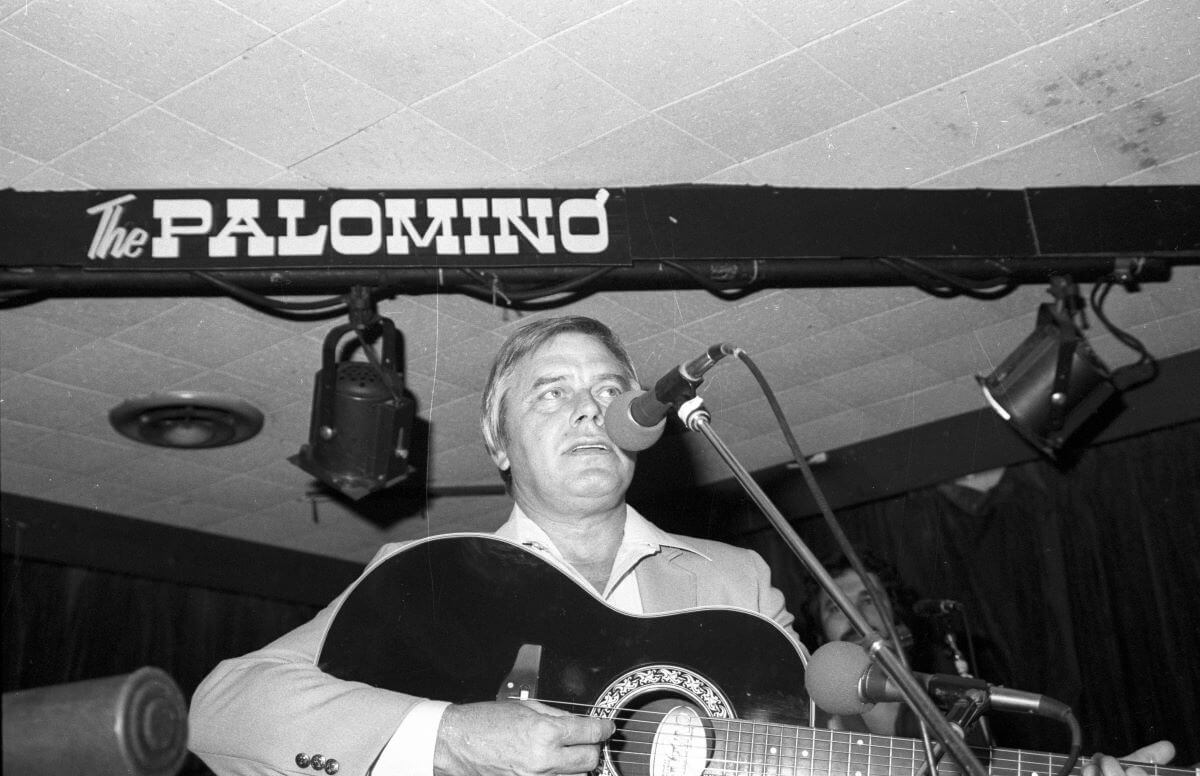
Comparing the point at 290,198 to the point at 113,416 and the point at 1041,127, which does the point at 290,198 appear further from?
the point at 1041,127

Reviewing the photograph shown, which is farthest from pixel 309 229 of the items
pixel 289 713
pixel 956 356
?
pixel 956 356

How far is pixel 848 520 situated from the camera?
645 cm

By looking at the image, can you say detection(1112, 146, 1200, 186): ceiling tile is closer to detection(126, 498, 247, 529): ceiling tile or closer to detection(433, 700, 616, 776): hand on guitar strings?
detection(433, 700, 616, 776): hand on guitar strings

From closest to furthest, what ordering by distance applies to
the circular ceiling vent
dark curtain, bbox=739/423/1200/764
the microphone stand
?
the microphone stand
the circular ceiling vent
dark curtain, bbox=739/423/1200/764

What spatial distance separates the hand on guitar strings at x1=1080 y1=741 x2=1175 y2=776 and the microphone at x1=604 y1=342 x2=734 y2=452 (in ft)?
2.62

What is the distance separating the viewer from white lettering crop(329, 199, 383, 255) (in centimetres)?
356

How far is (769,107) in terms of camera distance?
11.1ft

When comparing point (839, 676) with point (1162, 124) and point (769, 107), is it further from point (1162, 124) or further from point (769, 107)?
point (1162, 124)

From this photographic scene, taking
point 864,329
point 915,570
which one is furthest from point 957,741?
point 915,570

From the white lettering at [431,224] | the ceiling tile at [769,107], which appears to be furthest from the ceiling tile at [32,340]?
the ceiling tile at [769,107]

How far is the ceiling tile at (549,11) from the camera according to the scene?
2.89 m

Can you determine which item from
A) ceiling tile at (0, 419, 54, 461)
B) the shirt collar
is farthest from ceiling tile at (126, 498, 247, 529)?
the shirt collar

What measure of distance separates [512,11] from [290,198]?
1.09 m

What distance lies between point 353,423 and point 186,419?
1774mm
